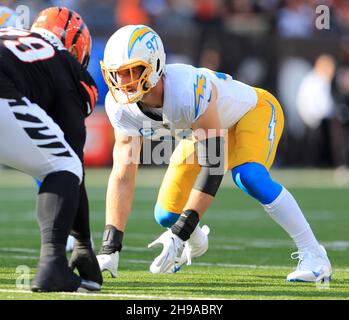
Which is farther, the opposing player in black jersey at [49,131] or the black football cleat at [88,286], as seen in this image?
the black football cleat at [88,286]

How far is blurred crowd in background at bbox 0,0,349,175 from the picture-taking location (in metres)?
14.5

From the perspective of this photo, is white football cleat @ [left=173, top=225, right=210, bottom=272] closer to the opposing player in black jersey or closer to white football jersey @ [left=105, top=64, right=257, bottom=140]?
white football jersey @ [left=105, top=64, right=257, bottom=140]

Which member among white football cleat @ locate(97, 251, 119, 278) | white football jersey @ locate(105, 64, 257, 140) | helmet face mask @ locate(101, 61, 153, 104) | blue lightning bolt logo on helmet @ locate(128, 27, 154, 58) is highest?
blue lightning bolt logo on helmet @ locate(128, 27, 154, 58)

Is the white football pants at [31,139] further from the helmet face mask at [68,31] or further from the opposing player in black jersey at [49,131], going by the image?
the helmet face mask at [68,31]

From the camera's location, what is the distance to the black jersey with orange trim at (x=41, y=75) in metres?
4.14

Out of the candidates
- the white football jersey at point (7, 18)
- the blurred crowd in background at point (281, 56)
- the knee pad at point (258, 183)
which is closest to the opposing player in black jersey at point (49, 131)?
the knee pad at point (258, 183)

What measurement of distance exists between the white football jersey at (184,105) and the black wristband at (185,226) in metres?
0.47

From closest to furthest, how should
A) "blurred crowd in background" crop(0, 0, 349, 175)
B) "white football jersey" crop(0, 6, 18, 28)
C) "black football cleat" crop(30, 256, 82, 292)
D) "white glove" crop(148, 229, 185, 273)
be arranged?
"black football cleat" crop(30, 256, 82, 292), "white glove" crop(148, 229, 185, 273), "white football jersey" crop(0, 6, 18, 28), "blurred crowd in background" crop(0, 0, 349, 175)

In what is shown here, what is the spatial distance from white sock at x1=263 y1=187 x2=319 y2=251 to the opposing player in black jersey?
1.09 m

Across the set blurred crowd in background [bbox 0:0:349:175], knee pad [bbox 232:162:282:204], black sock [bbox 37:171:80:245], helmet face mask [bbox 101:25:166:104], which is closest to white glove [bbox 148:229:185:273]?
knee pad [bbox 232:162:282:204]

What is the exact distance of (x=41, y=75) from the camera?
420cm

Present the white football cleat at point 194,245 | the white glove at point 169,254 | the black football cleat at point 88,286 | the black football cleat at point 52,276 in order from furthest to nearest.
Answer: the white football cleat at point 194,245, the white glove at point 169,254, the black football cleat at point 88,286, the black football cleat at point 52,276
